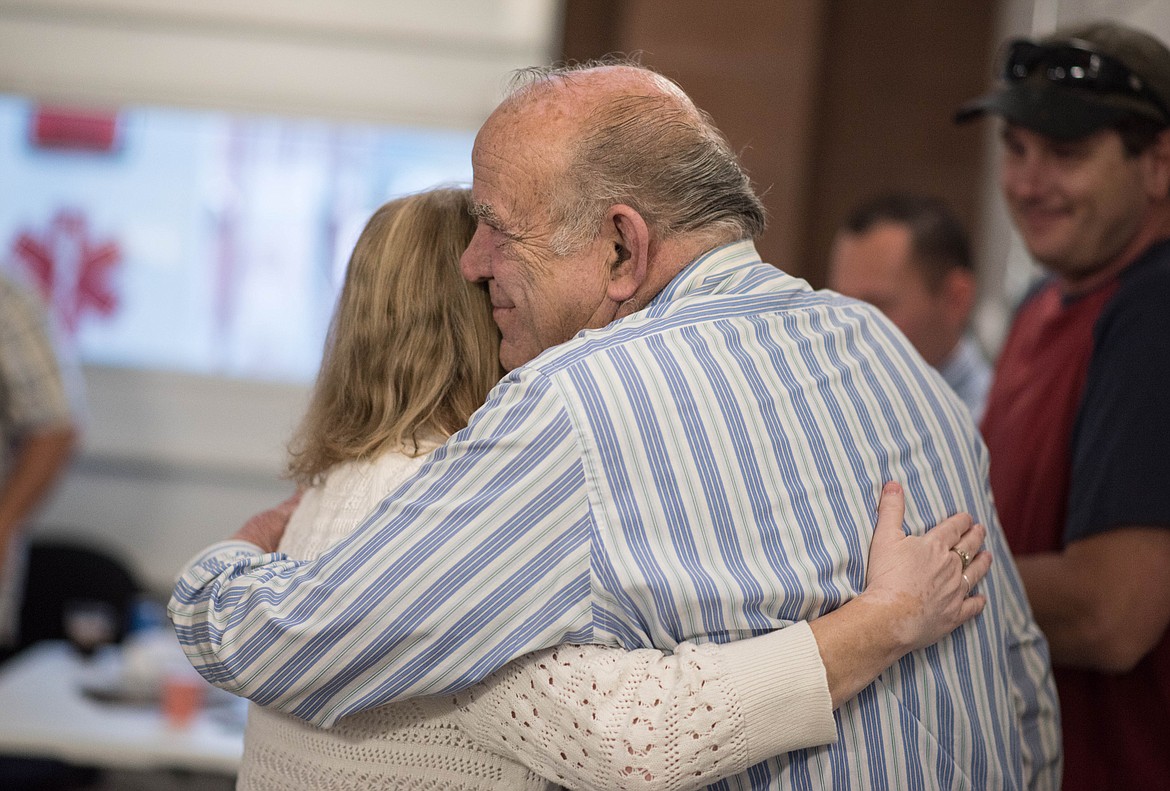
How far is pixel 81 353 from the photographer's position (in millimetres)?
4449

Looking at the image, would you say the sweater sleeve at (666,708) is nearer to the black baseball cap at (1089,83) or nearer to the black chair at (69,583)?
the black baseball cap at (1089,83)

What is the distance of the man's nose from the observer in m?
1.40

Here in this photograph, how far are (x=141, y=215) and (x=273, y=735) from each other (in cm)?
Answer: 348

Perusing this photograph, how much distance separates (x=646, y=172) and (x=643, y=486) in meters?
0.38

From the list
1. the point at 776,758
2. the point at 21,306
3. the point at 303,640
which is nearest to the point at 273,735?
the point at 303,640

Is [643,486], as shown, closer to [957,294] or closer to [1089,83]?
[1089,83]

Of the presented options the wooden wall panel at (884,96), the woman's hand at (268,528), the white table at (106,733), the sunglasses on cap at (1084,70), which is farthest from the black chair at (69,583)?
the sunglasses on cap at (1084,70)

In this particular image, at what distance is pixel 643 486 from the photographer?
3.82 ft

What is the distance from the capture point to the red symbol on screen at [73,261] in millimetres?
4449

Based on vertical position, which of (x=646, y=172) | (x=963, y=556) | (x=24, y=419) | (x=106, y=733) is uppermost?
(x=646, y=172)

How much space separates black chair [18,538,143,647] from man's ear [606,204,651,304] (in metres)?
3.10

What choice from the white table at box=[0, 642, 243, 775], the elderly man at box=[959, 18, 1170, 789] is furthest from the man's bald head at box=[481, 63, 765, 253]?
the white table at box=[0, 642, 243, 775]

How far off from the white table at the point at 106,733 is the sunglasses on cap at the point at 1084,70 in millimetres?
2031

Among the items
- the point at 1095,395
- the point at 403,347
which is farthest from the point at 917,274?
the point at 403,347
